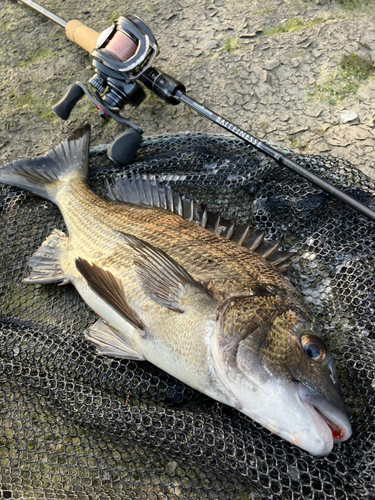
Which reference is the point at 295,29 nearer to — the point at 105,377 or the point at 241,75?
the point at 241,75

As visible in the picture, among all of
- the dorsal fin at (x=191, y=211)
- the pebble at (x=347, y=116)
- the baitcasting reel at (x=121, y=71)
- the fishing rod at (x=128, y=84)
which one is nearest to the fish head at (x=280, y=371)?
the dorsal fin at (x=191, y=211)

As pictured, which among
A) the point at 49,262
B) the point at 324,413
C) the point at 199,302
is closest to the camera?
the point at 324,413

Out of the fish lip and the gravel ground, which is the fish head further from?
the gravel ground

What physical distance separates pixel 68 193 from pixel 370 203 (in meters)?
1.92

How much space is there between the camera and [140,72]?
8.55 feet

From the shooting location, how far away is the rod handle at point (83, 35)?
3.04 meters

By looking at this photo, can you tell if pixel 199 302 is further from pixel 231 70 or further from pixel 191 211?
pixel 231 70

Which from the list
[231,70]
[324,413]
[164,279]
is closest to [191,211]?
[164,279]

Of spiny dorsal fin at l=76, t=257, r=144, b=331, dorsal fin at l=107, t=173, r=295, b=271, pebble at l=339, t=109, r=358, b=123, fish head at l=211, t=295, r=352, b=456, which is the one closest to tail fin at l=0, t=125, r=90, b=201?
dorsal fin at l=107, t=173, r=295, b=271

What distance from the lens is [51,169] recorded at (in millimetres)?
2727

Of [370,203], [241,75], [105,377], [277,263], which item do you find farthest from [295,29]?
[105,377]

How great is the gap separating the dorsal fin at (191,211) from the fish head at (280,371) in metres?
0.46

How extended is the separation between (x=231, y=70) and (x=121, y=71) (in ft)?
4.42

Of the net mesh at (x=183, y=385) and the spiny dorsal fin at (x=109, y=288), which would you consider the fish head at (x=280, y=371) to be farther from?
the spiny dorsal fin at (x=109, y=288)
